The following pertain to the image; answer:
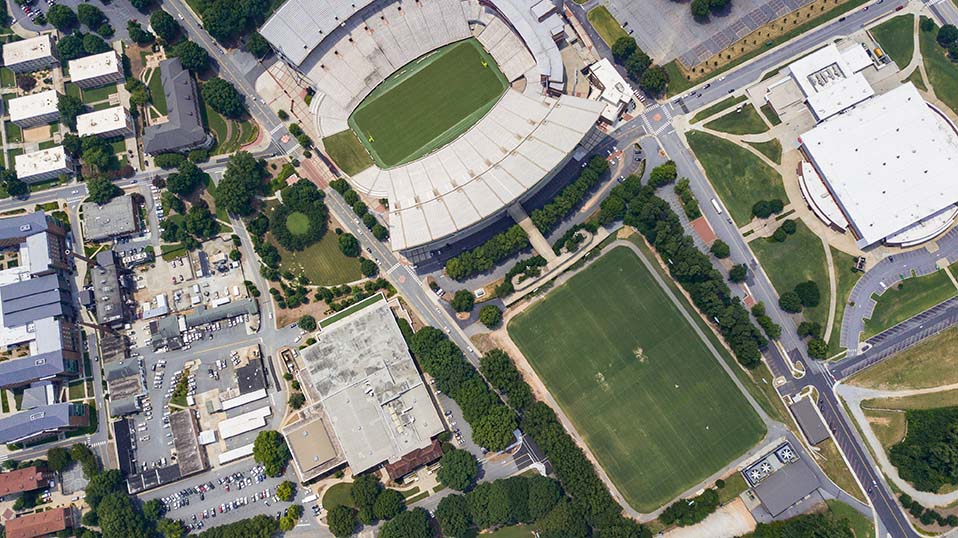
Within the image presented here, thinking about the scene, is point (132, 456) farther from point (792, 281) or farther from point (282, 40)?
point (792, 281)

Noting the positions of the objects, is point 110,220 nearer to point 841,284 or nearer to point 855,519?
point 841,284

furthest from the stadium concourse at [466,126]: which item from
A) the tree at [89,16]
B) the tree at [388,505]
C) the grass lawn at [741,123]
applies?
the tree at [388,505]

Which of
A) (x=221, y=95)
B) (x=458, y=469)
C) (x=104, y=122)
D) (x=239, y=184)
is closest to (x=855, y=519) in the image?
(x=458, y=469)

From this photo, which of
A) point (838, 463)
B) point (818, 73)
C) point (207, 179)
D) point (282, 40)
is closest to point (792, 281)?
point (838, 463)

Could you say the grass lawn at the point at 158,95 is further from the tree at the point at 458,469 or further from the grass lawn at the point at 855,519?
the grass lawn at the point at 855,519

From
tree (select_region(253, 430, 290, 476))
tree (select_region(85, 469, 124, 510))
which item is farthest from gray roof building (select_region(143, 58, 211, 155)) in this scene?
tree (select_region(85, 469, 124, 510))

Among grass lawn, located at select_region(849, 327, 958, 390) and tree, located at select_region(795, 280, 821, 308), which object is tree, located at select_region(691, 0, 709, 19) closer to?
tree, located at select_region(795, 280, 821, 308)
